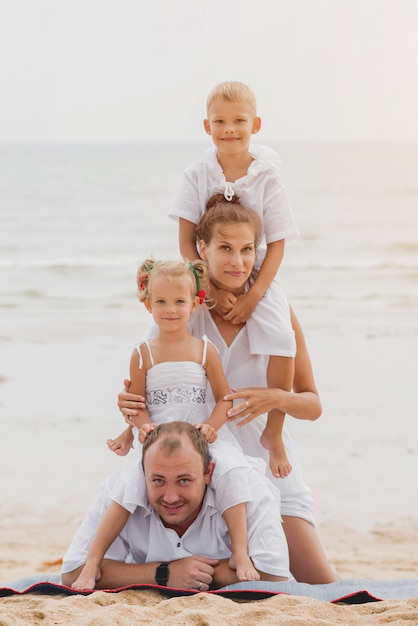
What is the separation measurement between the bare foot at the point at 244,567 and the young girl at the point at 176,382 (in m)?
0.13

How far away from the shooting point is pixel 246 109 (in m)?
4.05

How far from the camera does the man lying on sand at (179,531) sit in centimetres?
357

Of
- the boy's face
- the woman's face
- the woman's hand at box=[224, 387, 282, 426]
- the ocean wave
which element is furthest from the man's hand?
the ocean wave

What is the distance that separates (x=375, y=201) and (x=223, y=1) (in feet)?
33.9

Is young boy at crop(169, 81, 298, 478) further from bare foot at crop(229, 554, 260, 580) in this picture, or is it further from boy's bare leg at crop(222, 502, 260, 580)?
bare foot at crop(229, 554, 260, 580)

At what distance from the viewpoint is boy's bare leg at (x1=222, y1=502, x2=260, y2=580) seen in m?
3.54

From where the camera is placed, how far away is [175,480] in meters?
3.56

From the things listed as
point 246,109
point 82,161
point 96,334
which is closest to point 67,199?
point 82,161

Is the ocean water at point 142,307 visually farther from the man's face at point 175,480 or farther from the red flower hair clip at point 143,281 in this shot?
the man's face at point 175,480

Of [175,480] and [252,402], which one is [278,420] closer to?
[252,402]

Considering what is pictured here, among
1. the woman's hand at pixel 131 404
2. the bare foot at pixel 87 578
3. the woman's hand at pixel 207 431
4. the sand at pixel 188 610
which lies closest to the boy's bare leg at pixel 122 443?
the woman's hand at pixel 131 404

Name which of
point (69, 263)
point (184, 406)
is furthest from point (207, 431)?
point (69, 263)

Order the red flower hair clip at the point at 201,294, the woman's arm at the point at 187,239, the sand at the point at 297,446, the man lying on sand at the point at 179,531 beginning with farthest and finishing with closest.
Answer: the woman's arm at the point at 187,239
the red flower hair clip at the point at 201,294
the man lying on sand at the point at 179,531
the sand at the point at 297,446

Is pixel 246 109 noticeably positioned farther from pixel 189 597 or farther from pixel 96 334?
pixel 96 334
